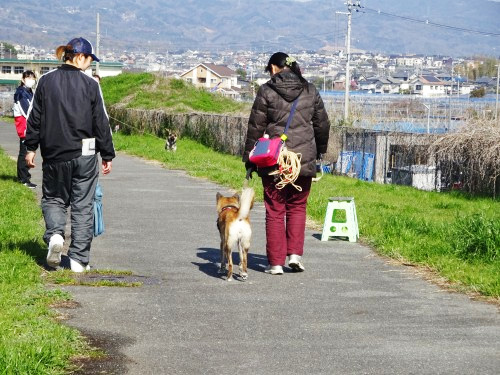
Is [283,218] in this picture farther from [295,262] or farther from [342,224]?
[342,224]

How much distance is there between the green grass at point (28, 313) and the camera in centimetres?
579

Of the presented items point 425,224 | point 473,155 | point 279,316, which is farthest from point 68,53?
point 473,155

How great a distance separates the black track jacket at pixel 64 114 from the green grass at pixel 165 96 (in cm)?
3109

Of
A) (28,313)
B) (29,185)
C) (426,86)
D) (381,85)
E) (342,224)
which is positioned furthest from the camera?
(381,85)

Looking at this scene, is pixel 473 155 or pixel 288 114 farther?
pixel 473 155

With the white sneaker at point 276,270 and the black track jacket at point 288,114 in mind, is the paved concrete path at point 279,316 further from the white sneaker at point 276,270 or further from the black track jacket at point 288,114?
the black track jacket at point 288,114

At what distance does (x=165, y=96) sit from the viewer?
44.5 meters

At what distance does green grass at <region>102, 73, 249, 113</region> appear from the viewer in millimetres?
42075

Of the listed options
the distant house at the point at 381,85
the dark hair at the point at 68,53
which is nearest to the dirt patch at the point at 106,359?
the dark hair at the point at 68,53

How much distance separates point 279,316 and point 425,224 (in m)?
5.46

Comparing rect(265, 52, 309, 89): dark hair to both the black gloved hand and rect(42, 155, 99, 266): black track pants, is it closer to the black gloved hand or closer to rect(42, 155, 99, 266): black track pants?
the black gloved hand

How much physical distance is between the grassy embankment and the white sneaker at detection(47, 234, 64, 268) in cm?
355

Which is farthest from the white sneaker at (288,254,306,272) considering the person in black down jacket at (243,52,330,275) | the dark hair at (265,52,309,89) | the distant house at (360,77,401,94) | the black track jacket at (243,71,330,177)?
the distant house at (360,77,401,94)

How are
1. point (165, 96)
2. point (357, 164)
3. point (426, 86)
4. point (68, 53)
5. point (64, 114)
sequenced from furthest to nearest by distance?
point (426, 86), point (165, 96), point (357, 164), point (68, 53), point (64, 114)
